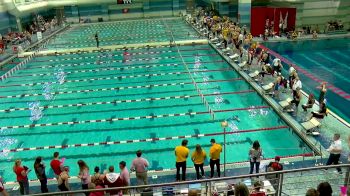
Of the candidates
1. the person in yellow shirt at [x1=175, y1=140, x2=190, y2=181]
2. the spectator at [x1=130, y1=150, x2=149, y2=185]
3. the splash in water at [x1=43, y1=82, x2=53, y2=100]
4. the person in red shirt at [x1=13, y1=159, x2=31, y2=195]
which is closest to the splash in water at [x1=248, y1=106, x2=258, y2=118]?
the person in yellow shirt at [x1=175, y1=140, x2=190, y2=181]

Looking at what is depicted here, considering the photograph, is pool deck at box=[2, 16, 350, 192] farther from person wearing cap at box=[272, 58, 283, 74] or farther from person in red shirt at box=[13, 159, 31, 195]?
person wearing cap at box=[272, 58, 283, 74]

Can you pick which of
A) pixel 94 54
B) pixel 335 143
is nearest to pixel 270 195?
pixel 335 143

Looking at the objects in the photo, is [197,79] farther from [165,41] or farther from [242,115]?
[165,41]

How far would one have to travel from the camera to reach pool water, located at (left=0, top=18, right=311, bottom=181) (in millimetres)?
10820

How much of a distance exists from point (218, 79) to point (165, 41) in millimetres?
10386

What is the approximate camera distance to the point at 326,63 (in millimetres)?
19344

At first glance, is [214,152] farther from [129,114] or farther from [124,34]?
[124,34]

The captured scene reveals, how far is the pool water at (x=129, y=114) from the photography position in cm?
1082

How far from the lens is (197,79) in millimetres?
17281

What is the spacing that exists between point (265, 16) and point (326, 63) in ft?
27.4

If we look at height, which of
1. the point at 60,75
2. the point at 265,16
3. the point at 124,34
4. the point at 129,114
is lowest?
the point at 129,114

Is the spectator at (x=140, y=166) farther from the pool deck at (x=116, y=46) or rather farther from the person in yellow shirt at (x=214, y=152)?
the pool deck at (x=116, y=46)

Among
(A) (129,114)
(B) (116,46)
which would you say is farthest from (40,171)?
(B) (116,46)

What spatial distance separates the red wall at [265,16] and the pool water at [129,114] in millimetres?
7220
